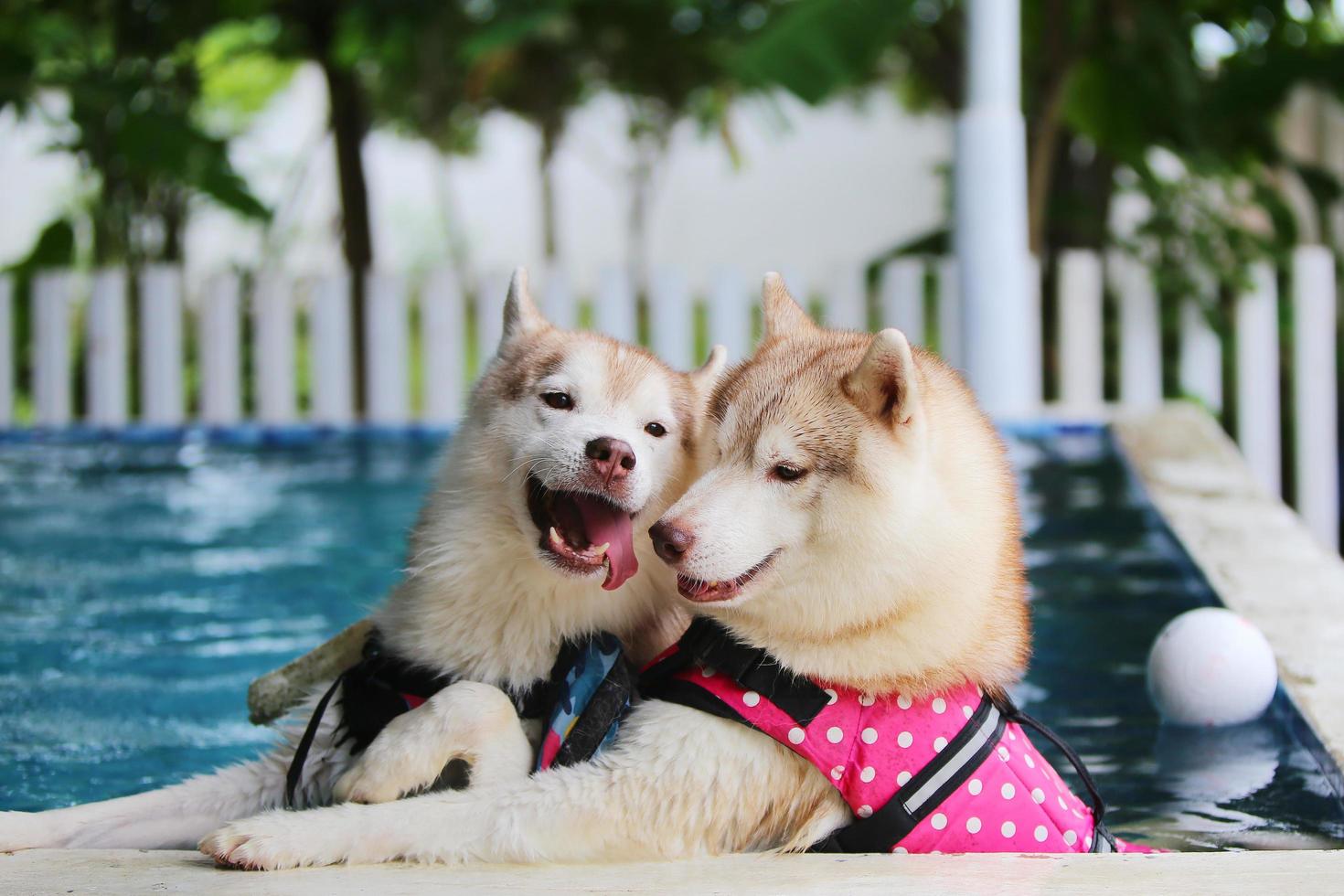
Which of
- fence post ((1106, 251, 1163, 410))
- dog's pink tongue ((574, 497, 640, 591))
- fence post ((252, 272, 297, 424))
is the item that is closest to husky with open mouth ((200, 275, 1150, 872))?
dog's pink tongue ((574, 497, 640, 591))

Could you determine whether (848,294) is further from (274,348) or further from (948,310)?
(274,348)

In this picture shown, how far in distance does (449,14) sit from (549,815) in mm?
8856

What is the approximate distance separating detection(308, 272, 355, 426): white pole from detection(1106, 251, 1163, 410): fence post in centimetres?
458

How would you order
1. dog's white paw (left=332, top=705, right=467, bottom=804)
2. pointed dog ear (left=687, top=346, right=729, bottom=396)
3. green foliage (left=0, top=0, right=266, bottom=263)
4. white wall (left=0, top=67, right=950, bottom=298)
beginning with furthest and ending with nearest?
white wall (left=0, top=67, right=950, bottom=298), green foliage (left=0, top=0, right=266, bottom=263), pointed dog ear (left=687, top=346, right=729, bottom=396), dog's white paw (left=332, top=705, right=467, bottom=804)

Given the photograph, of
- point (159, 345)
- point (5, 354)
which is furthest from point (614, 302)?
point (5, 354)

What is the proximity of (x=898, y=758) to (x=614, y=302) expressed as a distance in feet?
20.7

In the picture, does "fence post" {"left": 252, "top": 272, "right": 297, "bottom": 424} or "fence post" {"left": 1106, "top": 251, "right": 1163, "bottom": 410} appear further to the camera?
"fence post" {"left": 252, "top": 272, "right": 297, "bottom": 424}

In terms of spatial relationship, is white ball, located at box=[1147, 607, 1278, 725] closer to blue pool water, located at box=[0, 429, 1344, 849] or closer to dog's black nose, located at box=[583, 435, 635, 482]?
blue pool water, located at box=[0, 429, 1344, 849]

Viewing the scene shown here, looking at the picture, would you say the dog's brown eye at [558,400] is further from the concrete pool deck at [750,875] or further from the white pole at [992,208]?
the white pole at [992,208]

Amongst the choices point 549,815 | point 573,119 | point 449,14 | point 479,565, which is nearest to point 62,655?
point 479,565

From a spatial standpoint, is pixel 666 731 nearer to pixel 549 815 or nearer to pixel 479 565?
pixel 549 815

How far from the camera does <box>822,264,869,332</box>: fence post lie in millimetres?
8195

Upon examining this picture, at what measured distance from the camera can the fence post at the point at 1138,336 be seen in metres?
7.73

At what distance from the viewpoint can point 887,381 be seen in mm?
2084
